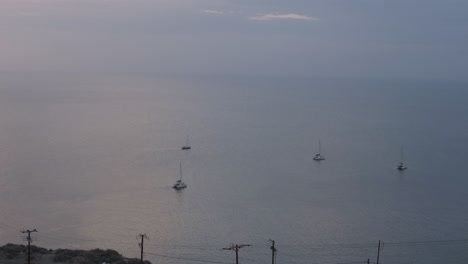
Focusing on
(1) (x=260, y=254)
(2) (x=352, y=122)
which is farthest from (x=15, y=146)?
(2) (x=352, y=122)

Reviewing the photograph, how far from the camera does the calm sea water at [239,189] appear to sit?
3025 centimetres

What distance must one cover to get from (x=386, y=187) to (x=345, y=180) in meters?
3.58

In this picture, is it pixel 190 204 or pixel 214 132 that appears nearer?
pixel 190 204

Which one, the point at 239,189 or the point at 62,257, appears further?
the point at 239,189

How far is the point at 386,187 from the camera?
144 ft

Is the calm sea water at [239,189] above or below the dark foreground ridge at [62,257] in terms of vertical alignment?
above

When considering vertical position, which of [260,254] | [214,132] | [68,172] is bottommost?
[260,254]

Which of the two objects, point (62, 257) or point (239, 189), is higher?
point (239, 189)

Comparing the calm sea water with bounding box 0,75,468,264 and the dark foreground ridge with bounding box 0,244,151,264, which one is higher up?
the calm sea water with bounding box 0,75,468,264

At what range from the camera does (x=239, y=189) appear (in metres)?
42.2

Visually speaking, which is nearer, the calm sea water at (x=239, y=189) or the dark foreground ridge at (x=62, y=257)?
the dark foreground ridge at (x=62, y=257)

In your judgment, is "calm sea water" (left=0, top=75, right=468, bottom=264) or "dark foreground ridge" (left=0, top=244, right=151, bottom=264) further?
"calm sea water" (left=0, top=75, right=468, bottom=264)

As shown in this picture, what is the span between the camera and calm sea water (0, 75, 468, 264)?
30.2 metres

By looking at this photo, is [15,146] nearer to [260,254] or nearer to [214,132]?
[214,132]
